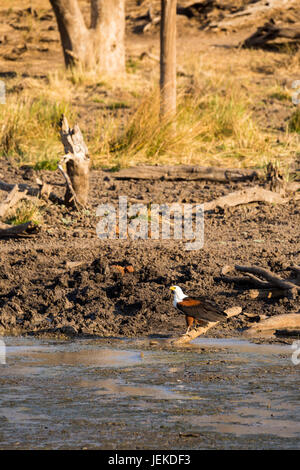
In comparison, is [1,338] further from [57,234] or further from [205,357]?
[57,234]

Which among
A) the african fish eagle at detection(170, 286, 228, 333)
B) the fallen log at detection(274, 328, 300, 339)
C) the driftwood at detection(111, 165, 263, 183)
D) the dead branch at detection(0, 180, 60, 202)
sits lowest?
the driftwood at detection(111, 165, 263, 183)

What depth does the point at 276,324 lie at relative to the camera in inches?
253

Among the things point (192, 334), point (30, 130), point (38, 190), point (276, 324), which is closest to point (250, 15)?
point (30, 130)

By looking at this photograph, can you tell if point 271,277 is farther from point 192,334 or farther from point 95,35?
point 95,35

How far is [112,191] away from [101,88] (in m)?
6.30

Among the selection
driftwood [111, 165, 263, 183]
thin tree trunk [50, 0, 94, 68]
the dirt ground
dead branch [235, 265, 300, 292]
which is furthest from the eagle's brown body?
thin tree trunk [50, 0, 94, 68]

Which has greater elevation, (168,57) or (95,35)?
(168,57)

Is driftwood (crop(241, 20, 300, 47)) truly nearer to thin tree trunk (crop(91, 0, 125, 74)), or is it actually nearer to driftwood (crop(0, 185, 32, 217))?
thin tree trunk (crop(91, 0, 125, 74))

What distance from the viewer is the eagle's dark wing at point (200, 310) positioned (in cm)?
611

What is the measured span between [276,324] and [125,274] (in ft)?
5.51

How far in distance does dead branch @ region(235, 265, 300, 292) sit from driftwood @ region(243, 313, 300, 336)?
521 millimetres

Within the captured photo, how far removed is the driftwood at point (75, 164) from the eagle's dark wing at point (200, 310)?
3.45 metres

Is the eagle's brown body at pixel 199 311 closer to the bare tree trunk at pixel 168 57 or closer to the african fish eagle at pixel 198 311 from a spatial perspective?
the african fish eagle at pixel 198 311

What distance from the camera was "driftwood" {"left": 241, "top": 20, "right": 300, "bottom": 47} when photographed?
2081cm
